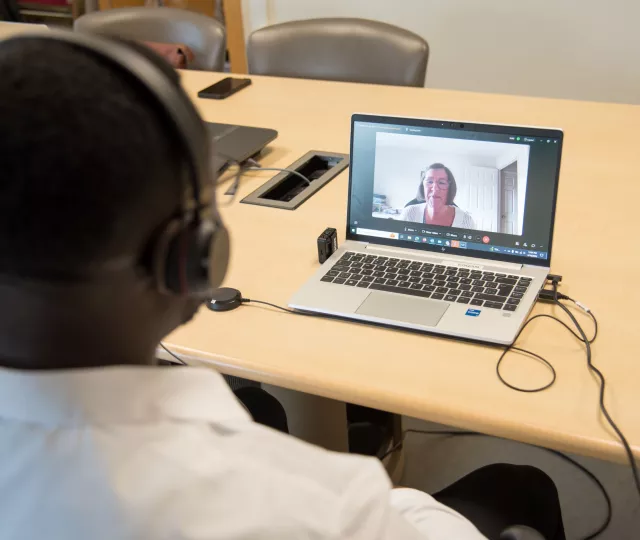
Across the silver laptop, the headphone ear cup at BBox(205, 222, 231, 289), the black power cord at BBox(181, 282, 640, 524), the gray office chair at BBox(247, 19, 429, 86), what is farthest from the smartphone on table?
the headphone ear cup at BBox(205, 222, 231, 289)

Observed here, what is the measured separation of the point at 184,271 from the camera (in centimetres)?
55

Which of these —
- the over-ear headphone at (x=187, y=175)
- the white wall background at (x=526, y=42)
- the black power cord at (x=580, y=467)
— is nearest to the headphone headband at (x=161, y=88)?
the over-ear headphone at (x=187, y=175)

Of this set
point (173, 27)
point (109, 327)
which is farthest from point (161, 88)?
point (173, 27)

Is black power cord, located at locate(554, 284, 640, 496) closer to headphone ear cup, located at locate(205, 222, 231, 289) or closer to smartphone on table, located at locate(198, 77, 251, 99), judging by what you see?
headphone ear cup, located at locate(205, 222, 231, 289)

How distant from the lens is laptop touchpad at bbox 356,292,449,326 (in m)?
1.04

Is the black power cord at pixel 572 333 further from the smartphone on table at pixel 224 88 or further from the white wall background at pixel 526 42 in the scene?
the white wall background at pixel 526 42

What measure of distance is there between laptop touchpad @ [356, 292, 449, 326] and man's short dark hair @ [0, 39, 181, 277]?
613 mm

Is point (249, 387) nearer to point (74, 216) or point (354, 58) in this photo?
point (74, 216)

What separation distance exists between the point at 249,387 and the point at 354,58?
1.13 metres

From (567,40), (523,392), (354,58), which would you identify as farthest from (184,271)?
(567,40)

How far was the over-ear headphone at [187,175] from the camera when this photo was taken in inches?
19.0

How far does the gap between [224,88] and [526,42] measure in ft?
4.88

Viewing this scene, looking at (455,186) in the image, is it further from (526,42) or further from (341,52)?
(526,42)

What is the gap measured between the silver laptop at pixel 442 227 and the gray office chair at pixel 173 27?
128 cm
